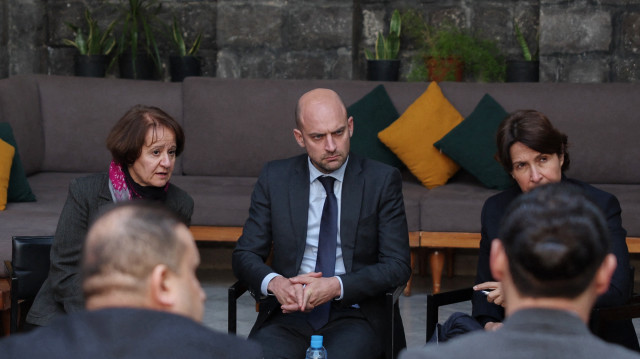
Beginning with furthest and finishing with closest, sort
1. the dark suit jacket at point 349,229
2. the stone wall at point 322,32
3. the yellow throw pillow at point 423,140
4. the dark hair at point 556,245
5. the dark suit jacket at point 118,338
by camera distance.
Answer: the stone wall at point 322,32
the yellow throw pillow at point 423,140
the dark suit jacket at point 349,229
the dark hair at point 556,245
the dark suit jacket at point 118,338

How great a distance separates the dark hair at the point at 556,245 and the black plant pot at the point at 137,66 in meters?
5.29

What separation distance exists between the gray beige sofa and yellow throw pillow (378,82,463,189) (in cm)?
9

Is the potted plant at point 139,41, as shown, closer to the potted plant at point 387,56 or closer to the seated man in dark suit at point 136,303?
the potted plant at point 387,56

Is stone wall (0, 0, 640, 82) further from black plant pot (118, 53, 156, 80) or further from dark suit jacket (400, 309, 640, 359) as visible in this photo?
dark suit jacket (400, 309, 640, 359)

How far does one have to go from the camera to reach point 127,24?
622 cm

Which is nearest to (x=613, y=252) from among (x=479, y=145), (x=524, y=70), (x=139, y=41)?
(x=479, y=145)

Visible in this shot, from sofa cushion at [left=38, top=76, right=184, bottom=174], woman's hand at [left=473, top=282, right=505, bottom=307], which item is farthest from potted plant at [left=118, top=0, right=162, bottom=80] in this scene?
woman's hand at [left=473, top=282, right=505, bottom=307]

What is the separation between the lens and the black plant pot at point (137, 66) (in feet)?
21.0

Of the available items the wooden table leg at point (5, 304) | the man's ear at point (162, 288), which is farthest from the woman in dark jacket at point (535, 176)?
the wooden table leg at point (5, 304)

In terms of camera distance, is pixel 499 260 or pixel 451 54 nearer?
pixel 499 260

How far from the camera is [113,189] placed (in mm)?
2908

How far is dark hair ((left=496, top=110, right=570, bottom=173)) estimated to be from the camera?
109 inches

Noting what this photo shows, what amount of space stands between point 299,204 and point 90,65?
11.7ft

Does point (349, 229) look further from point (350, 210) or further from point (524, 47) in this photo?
point (524, 47)
